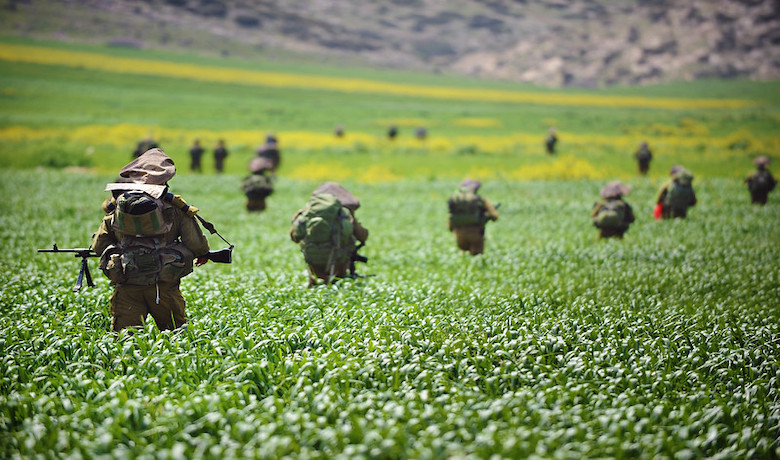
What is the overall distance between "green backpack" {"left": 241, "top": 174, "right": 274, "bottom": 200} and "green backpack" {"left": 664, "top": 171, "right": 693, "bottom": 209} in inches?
578

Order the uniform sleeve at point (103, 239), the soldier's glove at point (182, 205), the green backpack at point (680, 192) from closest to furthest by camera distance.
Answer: the soldier's glove at point (182, 205)
the uniform sleeve at point (103, 239)
the green backpack at point (680, 192)

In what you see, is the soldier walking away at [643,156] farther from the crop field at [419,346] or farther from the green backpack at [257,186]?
the green backpack at [257,186]

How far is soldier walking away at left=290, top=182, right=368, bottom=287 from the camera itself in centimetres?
1085

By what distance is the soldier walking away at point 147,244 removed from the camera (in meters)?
7.48

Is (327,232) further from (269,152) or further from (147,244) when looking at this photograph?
(269,152)

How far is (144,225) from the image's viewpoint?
751 centimetres

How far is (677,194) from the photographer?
20781mm

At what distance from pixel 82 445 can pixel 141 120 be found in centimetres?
6772

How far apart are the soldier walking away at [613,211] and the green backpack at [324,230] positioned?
9409mm

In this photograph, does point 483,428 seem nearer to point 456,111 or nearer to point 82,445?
point 82,445

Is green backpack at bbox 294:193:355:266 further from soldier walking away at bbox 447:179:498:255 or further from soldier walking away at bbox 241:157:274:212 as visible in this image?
soldier walking away at bbox 241:157:274:212

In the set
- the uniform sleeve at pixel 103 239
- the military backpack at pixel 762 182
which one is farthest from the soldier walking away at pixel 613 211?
the uniform sleeve at pixel 103 239

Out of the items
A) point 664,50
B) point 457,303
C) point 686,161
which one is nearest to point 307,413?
point 457,303

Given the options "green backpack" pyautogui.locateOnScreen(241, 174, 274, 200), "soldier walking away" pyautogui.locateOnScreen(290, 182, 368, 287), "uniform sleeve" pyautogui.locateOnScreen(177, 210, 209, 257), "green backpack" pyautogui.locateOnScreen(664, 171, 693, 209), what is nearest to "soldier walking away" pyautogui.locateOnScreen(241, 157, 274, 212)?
"green backpack" pyautogui.locateOnScreen(241, 174, 274, 200)
